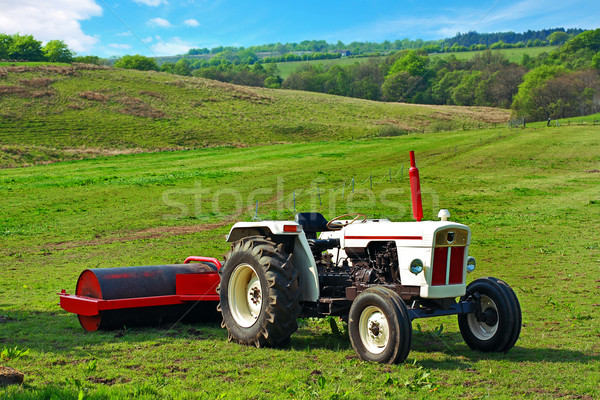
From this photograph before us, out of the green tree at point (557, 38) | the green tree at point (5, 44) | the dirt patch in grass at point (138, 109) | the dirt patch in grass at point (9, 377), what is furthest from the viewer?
the green tree at point (557, 38)


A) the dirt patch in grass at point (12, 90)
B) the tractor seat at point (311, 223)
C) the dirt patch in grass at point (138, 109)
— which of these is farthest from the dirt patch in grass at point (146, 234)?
the dirt patch in grass at point (12, 90)

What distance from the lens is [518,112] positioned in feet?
266

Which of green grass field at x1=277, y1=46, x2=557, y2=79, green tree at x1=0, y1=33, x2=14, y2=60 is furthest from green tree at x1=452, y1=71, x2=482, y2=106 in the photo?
green tree at x1=0, y1=33, x2=14, y2=60

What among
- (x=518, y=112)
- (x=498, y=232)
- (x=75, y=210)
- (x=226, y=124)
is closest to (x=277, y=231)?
(x=498, y=232)

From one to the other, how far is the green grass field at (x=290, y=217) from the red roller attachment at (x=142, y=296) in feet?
0.93

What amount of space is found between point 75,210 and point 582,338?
24.2 m

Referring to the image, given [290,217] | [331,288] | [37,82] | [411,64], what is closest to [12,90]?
[37,82]

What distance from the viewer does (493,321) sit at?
315 inches

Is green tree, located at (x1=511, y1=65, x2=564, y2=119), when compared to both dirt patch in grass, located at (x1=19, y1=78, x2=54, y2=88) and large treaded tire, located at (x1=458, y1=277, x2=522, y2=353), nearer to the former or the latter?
dirt patch in grass, located at (x1=19, y1=78, x2=54, y2=88)

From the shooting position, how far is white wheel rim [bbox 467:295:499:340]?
804cm

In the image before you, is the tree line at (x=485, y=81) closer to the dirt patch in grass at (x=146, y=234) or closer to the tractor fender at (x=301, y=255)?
the dirt patch in grass at (x=146, y=234)

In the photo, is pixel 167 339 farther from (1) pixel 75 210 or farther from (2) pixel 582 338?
(1) pixel 75 210

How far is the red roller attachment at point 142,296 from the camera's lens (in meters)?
8.88

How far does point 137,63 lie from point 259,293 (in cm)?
12125
